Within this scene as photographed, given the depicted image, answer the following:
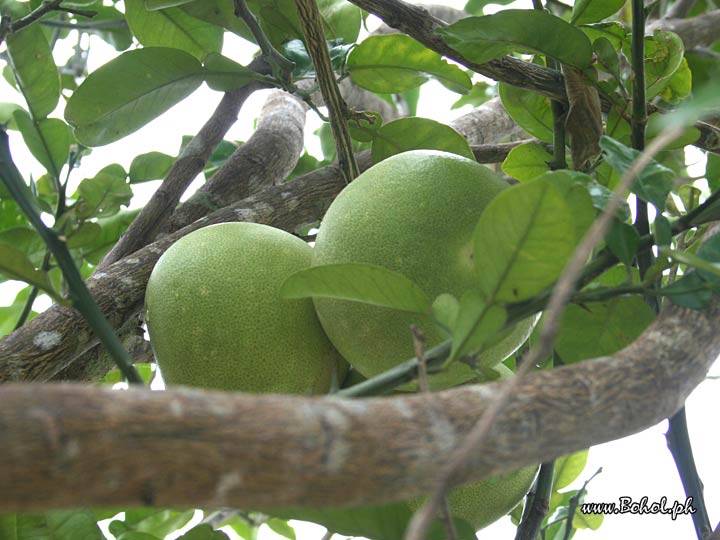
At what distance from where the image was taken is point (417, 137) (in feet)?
2.83

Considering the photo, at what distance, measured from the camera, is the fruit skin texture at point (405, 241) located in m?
0.59

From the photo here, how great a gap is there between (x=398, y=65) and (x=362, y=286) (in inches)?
17.0

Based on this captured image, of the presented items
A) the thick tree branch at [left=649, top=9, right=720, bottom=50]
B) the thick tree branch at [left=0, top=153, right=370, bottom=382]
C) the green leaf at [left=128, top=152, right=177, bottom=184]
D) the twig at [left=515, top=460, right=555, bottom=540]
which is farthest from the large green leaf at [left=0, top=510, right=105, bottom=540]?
the thick tree branch at [left=649, top=9, right=720, bottom=50]

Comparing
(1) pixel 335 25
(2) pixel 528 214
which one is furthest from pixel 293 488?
(1) pixel 335 25

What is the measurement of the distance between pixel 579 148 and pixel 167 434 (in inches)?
21.9

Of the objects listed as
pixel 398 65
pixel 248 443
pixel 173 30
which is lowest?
pixel 248 443

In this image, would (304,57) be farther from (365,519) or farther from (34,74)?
(365,519)

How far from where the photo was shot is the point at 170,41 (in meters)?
1.01

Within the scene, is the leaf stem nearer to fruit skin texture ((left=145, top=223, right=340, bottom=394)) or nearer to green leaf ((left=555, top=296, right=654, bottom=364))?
fruit skin texture ((left=145, top=223, right=340, bottom=394))

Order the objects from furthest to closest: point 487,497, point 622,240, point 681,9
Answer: point 681,9, point 487,497, point 622,240

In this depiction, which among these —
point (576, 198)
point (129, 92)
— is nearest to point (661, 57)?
point (576, 198)

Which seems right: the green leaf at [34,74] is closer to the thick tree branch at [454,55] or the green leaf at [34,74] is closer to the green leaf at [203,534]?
the thick tree branch at [454,55]

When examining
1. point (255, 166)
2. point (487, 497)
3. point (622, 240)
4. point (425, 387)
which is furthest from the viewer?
point (255, 166)

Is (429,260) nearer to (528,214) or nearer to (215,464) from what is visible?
(528,214)
